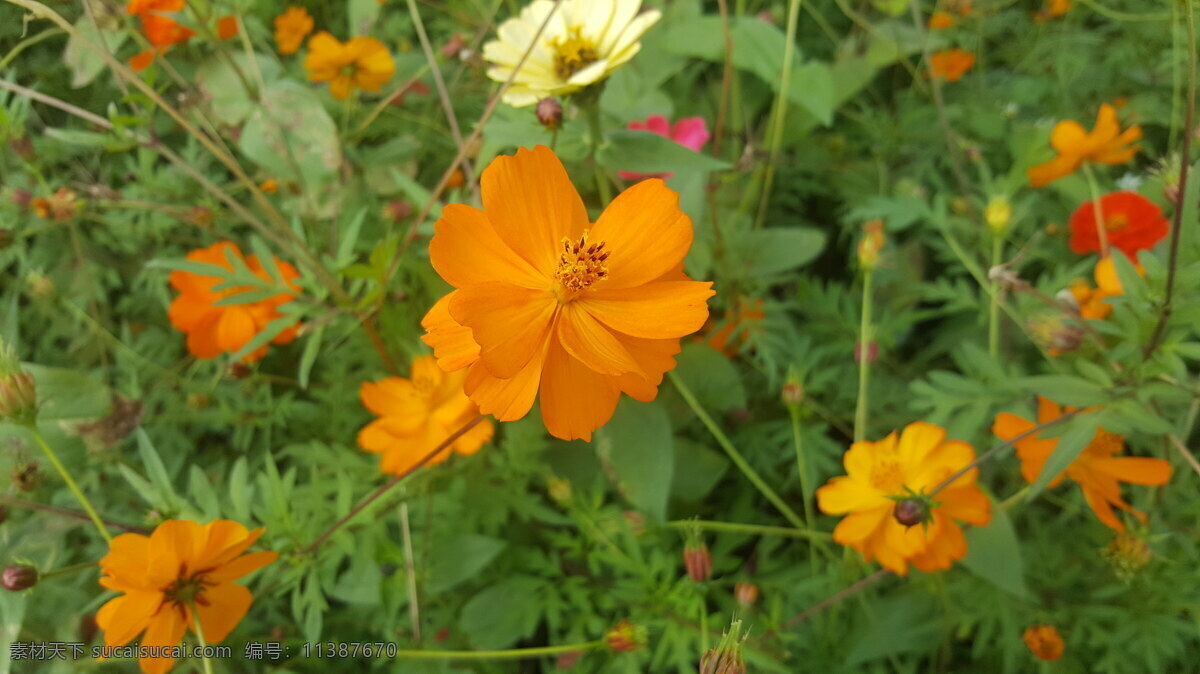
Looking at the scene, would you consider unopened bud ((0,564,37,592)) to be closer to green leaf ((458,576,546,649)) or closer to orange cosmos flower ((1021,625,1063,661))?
green leaf ((458,576,546,649))

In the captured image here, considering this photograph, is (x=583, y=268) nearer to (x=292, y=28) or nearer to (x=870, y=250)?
(x=870, y=250)

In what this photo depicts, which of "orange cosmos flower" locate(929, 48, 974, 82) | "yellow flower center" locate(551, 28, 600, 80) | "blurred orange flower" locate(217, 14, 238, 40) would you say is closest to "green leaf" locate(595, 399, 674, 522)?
"yellow flower center" locate(551, 28, 600, 80)

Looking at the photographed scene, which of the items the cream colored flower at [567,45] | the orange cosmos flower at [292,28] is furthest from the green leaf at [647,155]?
the orange cosmos flower at [292,28]

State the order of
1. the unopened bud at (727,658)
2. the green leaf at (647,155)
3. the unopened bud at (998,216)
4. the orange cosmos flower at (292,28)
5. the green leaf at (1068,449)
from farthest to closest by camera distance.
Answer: the orange cosmos flower at (292,28)
the unopened bud at (998,216)
the green leaf at (647,155)
the green leaf at (1068,449)
the unopened bud at (727,658)

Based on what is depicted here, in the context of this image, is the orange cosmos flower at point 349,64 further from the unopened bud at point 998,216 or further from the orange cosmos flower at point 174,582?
the unopened bud at point 998,216

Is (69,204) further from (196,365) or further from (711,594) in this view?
(711,594)

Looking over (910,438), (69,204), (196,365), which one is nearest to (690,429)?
(910,438)
